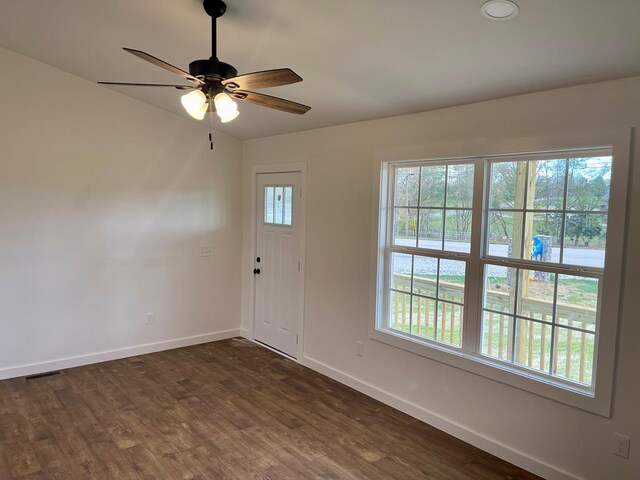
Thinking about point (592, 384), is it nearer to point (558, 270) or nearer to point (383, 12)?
point (558, 270)

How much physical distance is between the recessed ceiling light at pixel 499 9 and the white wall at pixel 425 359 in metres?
0.82

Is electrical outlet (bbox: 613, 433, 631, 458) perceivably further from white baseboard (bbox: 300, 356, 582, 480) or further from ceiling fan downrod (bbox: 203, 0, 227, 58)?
ceiling fan downrod (bbox: 203, 0, 227, 58)

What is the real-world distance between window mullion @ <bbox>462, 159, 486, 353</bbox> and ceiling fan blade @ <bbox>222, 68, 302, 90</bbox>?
1.57m

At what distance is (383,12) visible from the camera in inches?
83.3

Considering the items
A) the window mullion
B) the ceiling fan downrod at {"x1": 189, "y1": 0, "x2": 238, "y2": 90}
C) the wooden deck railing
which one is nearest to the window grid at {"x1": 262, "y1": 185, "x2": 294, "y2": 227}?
the wooden deck railing

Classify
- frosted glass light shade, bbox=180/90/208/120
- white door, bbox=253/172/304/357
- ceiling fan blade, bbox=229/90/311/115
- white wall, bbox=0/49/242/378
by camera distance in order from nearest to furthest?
1. frosted glass light shade, bbox=180/90/208/120
2. ceiling fan blade, bbox=229/90/311/115
3. white wall, bbox=0/49/242/378
4. white door, bbox=253/172/304/357

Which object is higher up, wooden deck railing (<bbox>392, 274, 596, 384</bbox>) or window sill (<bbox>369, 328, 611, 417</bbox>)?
wooden deck railing (<bbox>392, 274, 596, 384</bbox>)

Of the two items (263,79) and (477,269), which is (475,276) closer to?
(477,269)

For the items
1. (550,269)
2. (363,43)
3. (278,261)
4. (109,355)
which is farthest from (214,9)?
(109,355)

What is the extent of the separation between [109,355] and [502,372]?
3.68 metres

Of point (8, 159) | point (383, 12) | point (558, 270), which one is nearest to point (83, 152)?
point (8, 159)

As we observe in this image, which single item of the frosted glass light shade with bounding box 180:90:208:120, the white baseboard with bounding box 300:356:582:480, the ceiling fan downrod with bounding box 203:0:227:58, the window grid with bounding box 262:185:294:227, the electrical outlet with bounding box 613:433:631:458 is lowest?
the white baseboard with bounding box 300:356:582:480

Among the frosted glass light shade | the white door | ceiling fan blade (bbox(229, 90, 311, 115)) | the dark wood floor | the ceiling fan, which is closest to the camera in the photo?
the ceiling fan

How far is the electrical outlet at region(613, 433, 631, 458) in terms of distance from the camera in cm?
234
